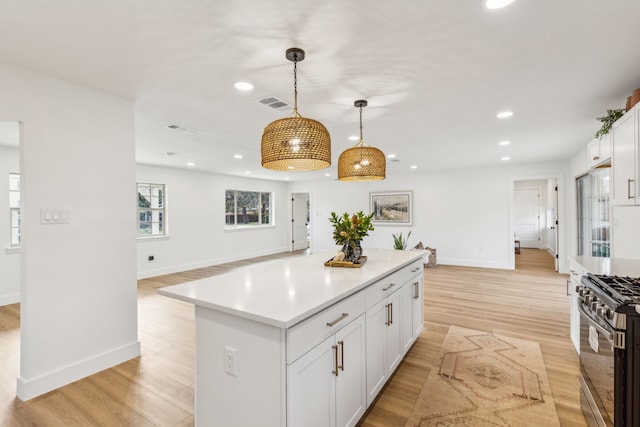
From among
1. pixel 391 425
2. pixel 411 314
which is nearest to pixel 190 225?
pixel 411 314

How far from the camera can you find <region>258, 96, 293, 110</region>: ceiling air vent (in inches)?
112

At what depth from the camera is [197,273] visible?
6.69 meters

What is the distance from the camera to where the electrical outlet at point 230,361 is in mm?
1478

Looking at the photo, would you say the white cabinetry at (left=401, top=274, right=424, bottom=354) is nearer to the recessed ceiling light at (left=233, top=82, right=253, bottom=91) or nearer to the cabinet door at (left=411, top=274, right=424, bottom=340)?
the cabinet door at (left=411, top=274, right=424, bottom=340)

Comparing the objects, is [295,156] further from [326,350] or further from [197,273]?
[197,273]

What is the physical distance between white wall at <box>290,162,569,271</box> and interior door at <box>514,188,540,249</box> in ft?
14.3

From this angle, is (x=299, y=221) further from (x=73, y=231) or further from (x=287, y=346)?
(x=287, y=346)

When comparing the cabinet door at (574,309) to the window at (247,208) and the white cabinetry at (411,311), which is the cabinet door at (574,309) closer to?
the white cabinetry at (411,311)

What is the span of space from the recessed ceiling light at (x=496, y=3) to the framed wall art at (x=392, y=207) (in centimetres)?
645

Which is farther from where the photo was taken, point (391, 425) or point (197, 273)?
point (197, 273)

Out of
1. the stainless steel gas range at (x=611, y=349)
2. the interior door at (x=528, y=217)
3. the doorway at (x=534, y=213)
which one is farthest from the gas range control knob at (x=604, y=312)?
the interior door at (x=528, y=217)

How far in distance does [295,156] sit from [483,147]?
4266mm

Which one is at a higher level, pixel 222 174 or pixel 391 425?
pixel 222 174

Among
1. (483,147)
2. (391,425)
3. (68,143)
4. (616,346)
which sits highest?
(483,147)
